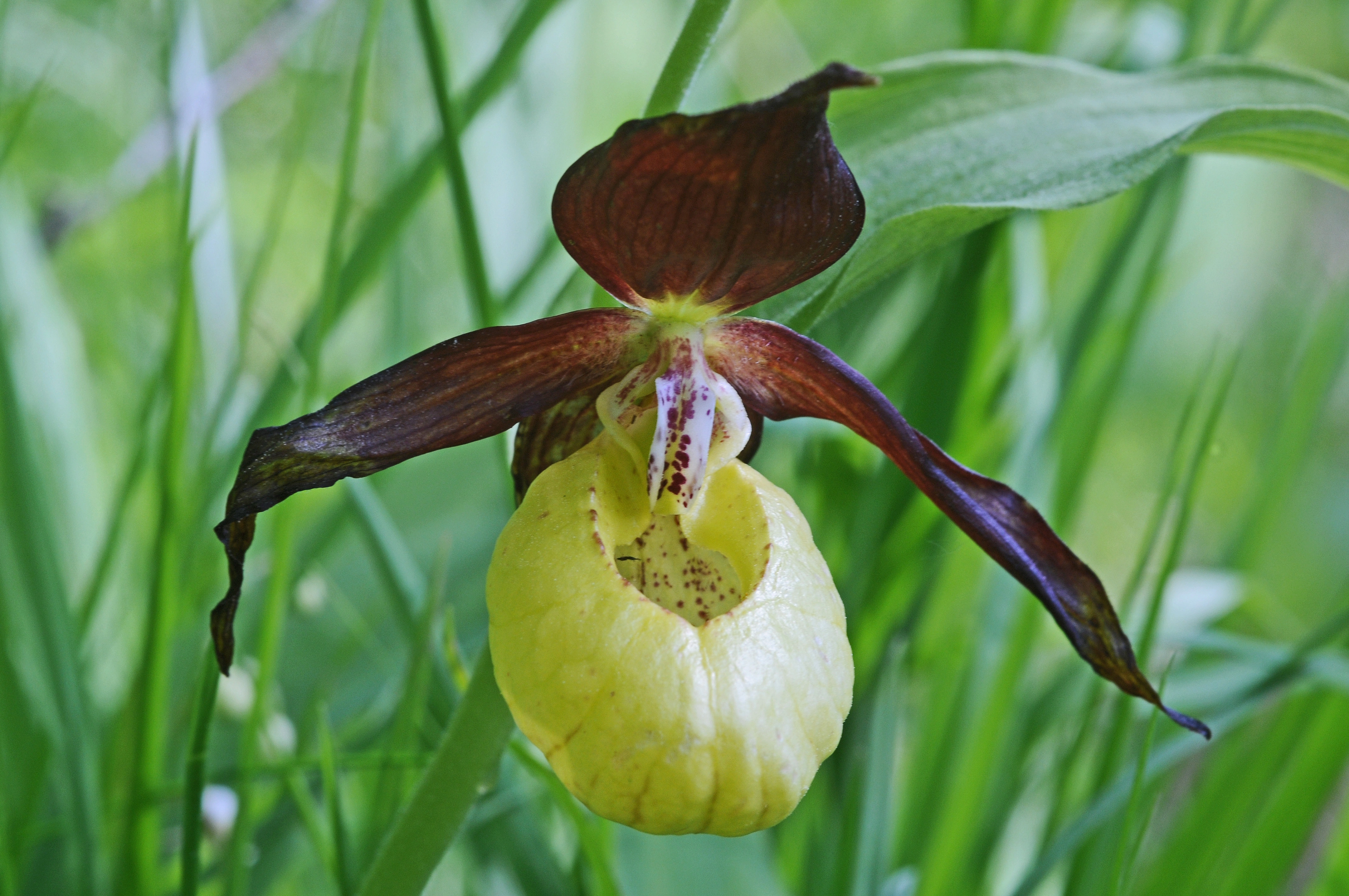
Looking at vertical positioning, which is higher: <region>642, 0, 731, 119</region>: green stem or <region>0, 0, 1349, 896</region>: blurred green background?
<region>642, 0, 731, 119</region>: green stem

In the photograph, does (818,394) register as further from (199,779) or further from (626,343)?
(199,779)

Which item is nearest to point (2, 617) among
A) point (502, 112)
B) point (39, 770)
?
point (39, 770)

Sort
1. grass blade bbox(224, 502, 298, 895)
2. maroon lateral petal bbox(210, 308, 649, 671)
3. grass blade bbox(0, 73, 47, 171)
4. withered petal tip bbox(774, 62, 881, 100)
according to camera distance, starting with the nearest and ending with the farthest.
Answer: withered petal tip bbox(774, 62, 881, 100)
maroon lateral petal bbox(210, 308, 649, 671)
grass blade bbox(224, 502, 298, 895)
grass blade bbox(0, 73, 47, 171)

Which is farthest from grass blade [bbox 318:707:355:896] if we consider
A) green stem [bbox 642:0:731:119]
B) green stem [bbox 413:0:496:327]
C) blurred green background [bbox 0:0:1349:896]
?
green stem [bbox 642:0:731:119]

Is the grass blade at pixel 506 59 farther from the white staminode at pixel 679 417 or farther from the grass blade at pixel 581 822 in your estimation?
the grass blade at pixel 581 822

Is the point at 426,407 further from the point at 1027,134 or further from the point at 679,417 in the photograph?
the point at 1027,134

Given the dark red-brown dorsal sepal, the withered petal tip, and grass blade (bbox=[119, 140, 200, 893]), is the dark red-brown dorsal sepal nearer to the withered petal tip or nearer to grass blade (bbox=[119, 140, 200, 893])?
the withered petal tip

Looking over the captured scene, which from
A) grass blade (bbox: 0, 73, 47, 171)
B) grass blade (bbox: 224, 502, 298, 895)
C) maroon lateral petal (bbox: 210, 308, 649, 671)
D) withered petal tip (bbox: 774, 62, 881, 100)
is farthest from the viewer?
grass blade (bbox: 0, 73, 47, 171)

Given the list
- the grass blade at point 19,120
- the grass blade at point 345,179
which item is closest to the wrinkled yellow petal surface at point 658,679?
the grass blade at point 345,179
